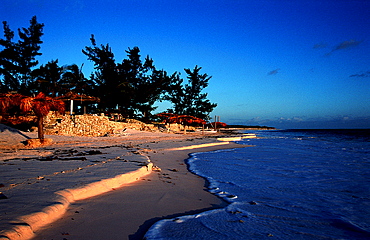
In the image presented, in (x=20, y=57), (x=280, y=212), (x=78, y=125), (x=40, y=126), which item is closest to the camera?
(x=280, y=212)

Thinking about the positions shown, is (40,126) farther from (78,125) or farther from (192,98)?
(192,98)

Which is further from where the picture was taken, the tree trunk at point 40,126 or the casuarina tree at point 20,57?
the casuarina tree at point 20,57

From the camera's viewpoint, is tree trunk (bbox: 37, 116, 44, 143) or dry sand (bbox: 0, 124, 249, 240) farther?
tree trunk (bbox: 37, 116, 44, 143)

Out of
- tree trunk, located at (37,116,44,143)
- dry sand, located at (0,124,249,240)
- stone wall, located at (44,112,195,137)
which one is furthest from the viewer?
stone wall, located at (44,112,195,137)


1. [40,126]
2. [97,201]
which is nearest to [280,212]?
[97,201]

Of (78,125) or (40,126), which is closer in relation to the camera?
(40,126)

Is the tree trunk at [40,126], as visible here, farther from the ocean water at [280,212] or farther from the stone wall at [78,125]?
the ocean water at [280,212]

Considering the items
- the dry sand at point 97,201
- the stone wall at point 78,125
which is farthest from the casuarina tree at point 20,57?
the dry sand at point 97,201

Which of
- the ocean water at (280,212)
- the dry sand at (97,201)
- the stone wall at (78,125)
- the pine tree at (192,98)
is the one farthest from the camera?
the pine tree at (192,98)

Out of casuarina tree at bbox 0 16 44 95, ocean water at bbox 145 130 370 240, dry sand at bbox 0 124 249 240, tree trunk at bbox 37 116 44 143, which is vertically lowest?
ocean water at bbox 145 130 370 240

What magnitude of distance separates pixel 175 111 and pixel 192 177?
39.0 meters

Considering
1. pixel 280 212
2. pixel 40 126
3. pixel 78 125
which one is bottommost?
pixel 280 212

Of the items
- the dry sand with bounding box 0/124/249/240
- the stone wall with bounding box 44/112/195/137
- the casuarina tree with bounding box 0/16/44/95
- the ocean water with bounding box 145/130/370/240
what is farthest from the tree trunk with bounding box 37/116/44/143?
the casuarina tree with bounding box 0/16/44/95

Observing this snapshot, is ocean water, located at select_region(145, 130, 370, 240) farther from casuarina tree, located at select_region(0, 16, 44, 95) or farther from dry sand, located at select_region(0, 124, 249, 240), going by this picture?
casuarina tree, located at select_region(0, 16, 44, 95)
